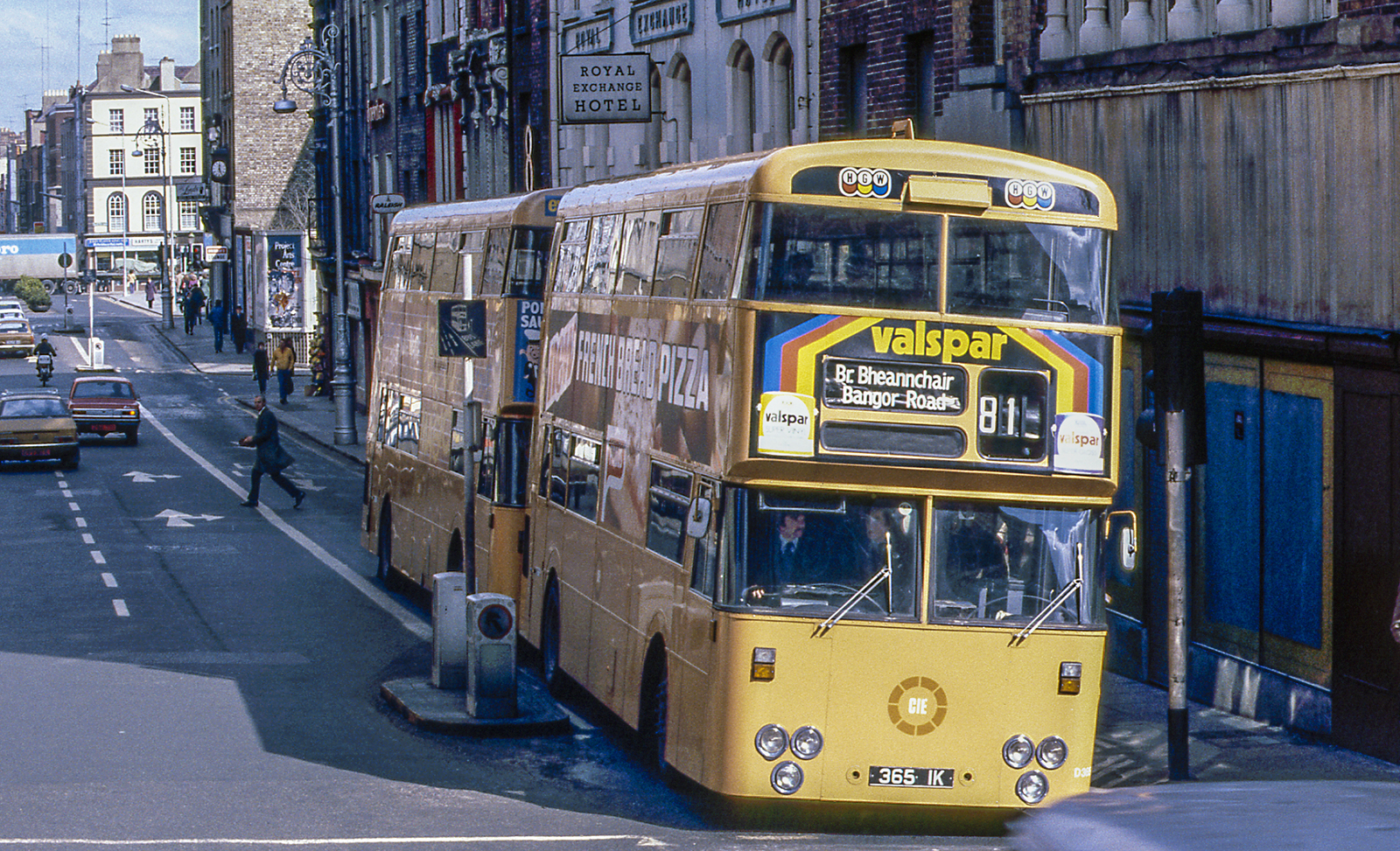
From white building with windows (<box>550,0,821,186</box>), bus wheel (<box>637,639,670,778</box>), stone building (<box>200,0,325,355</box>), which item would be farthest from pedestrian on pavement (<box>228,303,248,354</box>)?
bus wheel (<box>637,639,670,778</box>)

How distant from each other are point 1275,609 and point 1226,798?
37.5ft

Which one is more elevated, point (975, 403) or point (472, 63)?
point (472, 63)

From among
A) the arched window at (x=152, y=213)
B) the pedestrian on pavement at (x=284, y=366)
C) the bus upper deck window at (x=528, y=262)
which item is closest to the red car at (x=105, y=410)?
the pedestrian on pavement at (x=284, y=366)

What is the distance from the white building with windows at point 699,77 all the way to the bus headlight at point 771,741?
1412 cm

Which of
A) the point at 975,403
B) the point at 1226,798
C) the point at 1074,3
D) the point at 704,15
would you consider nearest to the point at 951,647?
the point at 975,403

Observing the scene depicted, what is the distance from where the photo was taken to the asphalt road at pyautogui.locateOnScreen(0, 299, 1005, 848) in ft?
40.5

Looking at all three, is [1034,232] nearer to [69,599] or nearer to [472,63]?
[69,599]

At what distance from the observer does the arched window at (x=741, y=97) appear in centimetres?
2877

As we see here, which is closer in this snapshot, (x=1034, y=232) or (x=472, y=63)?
(x=1034, y=232)

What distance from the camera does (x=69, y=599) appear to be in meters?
23.2

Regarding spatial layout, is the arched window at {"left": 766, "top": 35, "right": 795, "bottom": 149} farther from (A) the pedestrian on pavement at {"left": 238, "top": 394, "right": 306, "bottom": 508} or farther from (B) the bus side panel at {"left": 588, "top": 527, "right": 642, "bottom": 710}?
(B) the bus side panel at {"left": 588, "top": 527, "right": 642, "bottom": 710}

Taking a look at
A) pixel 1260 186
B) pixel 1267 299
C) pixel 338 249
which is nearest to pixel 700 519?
pixel 1267 299

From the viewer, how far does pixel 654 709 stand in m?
14.3

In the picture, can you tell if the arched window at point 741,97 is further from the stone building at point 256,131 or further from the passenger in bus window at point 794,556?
the stone building at point 256,131
